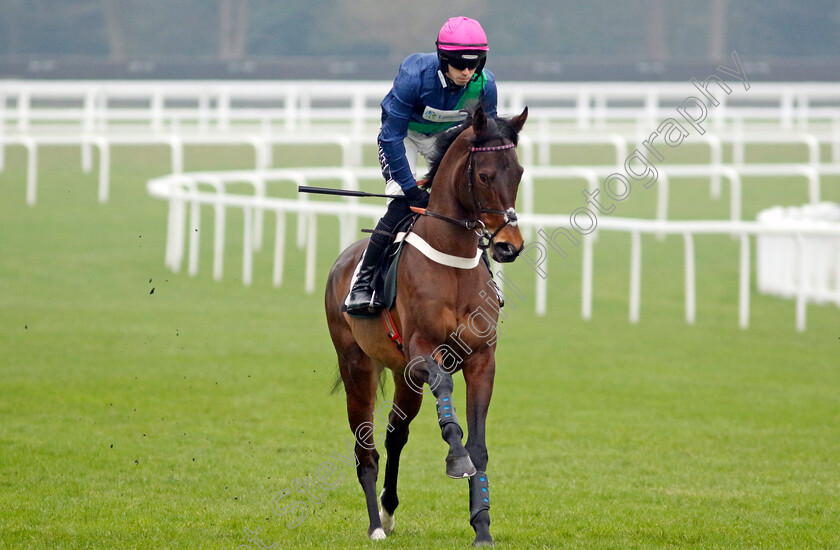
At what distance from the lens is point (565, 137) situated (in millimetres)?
19469

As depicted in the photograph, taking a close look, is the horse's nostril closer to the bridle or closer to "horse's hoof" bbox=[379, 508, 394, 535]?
the bridle

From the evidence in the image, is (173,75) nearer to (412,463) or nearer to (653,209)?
(653,209)

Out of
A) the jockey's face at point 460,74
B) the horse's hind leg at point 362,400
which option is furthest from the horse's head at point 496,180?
the horse's hind leg at point 362,400

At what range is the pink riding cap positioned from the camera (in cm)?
505

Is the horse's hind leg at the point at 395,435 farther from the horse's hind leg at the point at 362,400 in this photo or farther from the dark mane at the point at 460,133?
the dark mane at the point at 460,133

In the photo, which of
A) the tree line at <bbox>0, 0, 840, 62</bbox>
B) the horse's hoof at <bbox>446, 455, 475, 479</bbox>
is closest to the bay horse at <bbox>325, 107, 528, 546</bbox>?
the horse's hoof at <bbox>446, 455, 475, 479</bbox>

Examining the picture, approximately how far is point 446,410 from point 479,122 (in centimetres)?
120

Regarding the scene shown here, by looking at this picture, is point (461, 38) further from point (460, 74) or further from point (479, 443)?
point (479, 443)

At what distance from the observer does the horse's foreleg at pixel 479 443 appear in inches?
187

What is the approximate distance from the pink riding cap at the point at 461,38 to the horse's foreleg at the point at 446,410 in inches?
54.0

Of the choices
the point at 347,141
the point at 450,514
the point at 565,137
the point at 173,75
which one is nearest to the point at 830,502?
the point at 450,514

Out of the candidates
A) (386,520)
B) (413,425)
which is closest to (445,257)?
(386,520)

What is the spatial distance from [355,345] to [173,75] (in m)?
24.6

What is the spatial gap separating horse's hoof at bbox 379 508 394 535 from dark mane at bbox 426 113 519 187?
1604 millimetres
